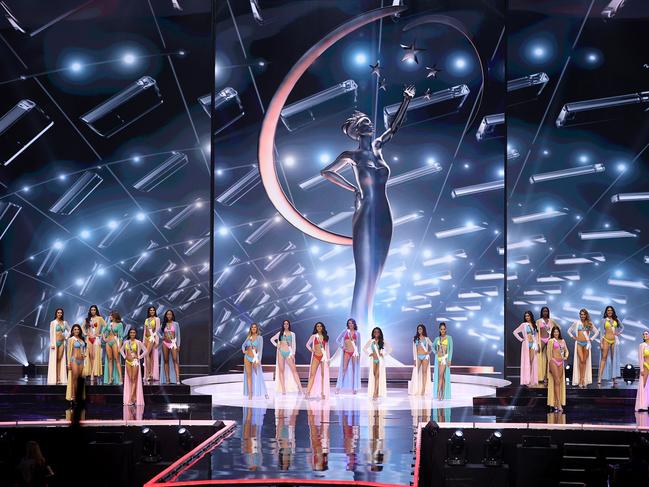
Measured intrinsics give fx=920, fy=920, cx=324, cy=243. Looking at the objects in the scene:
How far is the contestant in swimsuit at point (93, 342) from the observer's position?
604 inches

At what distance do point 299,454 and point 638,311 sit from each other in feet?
34.3

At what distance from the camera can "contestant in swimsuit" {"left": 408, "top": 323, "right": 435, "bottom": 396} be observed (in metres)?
15.1

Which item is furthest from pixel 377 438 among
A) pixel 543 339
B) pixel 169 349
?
pixel 169 349

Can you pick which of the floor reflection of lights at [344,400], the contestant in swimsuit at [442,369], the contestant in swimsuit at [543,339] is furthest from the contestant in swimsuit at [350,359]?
the contestant in swimsuit at [543,339]

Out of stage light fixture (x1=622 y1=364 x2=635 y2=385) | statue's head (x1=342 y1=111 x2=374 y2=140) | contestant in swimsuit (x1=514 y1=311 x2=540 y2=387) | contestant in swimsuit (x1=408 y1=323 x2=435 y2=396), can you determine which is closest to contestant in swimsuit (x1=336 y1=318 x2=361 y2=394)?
contestant in swimsuit (x1=408 y1=323 x2=435 y2=396)

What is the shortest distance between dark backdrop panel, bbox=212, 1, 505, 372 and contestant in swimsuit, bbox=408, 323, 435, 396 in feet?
9.78

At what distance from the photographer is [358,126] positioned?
1752cm

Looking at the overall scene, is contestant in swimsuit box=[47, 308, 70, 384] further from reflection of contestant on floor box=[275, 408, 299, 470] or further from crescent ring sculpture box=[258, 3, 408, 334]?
crescent ring sculpture box=[258, 3, 408, 334]

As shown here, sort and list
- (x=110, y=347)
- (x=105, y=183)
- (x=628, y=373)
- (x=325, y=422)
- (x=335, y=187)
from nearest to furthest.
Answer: (x=325, y=422), (x=110, y=347), (x=628, y=373), (x=105, y=183), (x=335, y=187)

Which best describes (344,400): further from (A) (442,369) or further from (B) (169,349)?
(B) (169,349)

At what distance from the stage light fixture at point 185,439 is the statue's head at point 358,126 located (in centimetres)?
879

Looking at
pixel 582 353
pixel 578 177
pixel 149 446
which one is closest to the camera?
pixel 149 446

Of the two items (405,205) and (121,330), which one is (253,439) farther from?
(405,205)

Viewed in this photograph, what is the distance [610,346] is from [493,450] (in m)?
6.72
